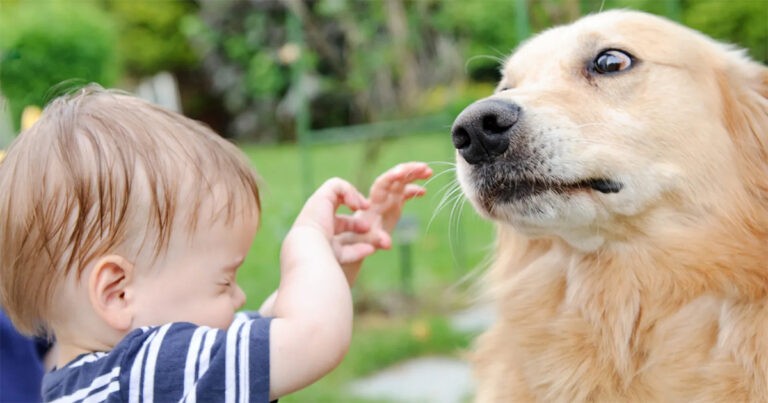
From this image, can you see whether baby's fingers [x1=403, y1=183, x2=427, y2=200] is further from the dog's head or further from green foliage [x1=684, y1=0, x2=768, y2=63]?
green foliage [x1=684, y1=0, x2=768, y2=63]

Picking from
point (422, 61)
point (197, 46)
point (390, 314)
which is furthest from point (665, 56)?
point (197, 46)

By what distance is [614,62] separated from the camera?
2057 mm

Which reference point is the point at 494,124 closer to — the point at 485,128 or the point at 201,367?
the point at 485,128

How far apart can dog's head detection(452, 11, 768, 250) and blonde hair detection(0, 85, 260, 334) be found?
0.61 meters

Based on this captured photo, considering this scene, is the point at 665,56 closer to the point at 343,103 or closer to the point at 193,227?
the point at 193,227

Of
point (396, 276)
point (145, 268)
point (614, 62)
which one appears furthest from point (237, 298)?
point (396, 276)

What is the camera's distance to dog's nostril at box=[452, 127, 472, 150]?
186 centimetres

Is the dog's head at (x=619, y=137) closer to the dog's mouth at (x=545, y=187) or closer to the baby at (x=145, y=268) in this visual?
the dog's mouth at (x=545, y=187)

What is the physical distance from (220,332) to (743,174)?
1.28 m

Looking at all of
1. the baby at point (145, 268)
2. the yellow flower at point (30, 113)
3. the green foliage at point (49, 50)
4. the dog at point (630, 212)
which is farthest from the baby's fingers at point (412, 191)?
the green foliage at point (49, 50)

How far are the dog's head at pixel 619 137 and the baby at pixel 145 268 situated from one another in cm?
47

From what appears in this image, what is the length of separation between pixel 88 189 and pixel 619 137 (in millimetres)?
1144

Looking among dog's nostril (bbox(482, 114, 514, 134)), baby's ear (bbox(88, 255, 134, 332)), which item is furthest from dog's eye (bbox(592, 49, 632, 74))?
baby's ear (bbox(88, 255, 134, 332))

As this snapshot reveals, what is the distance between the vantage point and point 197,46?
18.0m
